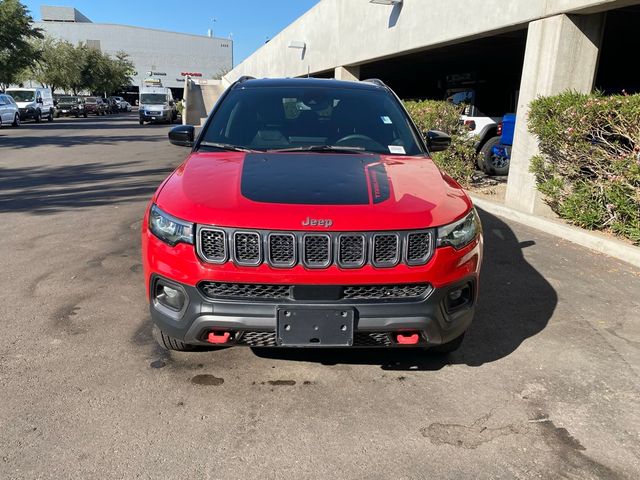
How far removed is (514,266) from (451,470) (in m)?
3.38

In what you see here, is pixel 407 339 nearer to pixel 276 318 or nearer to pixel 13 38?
pixel 276 318

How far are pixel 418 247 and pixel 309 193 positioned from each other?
2.16ft

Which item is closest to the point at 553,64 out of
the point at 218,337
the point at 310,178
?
the point at 310,178

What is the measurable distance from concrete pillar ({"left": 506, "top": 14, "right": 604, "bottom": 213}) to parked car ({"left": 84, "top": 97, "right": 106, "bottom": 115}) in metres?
46.3

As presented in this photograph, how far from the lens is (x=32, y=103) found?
32719 millimetres

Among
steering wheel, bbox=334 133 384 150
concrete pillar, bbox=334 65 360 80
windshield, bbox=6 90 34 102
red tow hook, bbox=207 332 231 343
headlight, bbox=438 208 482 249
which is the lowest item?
red tow hook, bbox=207 332 231 343

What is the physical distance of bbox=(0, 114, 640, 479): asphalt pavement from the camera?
247 cm

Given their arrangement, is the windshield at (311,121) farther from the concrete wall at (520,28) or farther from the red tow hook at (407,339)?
the concrete wall at (520,28)

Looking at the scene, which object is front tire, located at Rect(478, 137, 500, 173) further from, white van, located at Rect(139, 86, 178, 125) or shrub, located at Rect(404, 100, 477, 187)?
white van, located at Rect(139, 86, 178, 125)

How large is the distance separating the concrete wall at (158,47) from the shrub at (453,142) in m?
94.6

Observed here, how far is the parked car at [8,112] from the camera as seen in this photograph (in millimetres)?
26922

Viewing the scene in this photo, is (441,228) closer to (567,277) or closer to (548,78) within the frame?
(567,277)

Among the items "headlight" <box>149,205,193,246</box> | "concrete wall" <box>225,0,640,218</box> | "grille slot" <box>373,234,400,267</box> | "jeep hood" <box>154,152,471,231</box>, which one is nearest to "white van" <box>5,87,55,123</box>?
"concrete wall" <box>225,0,640,218</box>

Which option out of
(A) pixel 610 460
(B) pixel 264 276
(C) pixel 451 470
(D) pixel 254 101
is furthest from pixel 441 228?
(D) pixel 254 101
